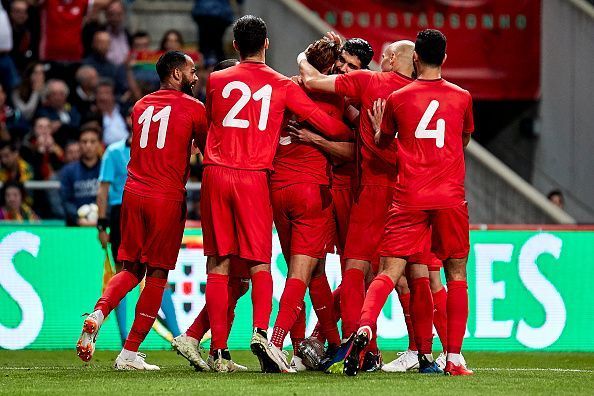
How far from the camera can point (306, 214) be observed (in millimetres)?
9938

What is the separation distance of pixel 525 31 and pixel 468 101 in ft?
33.7

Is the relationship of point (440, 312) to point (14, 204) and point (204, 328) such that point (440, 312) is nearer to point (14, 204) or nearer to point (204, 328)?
point (204, 328)

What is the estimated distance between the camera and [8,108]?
56.0 ft

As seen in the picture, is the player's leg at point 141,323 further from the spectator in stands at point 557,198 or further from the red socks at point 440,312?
the spectator in stands at point 557,198

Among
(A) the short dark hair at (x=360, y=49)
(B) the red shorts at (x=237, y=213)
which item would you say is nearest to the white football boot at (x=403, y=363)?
(B) the red shorts at (x=237, y=213)

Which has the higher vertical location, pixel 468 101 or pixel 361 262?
pixel 468 101

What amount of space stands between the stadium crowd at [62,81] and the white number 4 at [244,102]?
5.76 m

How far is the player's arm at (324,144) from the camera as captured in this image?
9977 mm

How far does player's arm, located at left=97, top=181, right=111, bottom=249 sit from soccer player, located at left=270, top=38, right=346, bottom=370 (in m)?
2.57

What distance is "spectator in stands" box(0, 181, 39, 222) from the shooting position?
49.6 feet

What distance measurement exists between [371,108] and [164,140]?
156 cm

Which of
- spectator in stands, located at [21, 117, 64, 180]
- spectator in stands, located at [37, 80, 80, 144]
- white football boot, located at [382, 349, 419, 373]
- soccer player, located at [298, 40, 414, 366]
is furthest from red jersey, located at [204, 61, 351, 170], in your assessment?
spectator in stands, located at [37, 80, 80, 144]

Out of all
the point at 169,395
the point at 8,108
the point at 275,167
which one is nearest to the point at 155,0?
the point at 8,108

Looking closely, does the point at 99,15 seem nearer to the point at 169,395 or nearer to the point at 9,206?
the point at 9,206
